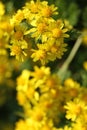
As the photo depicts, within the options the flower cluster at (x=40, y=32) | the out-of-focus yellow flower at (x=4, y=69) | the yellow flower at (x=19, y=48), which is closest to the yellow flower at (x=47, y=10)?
the flower cluster at (x=40, y=32)

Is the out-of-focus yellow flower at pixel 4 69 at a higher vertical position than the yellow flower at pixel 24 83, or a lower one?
higher

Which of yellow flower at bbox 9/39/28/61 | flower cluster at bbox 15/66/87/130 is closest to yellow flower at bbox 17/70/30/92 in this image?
flower cluster at bbox 15/66/87/130

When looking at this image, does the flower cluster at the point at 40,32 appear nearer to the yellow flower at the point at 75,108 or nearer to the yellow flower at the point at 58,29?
the yellow flower at the point at 58,29

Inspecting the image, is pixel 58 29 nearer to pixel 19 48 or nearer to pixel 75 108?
pixel 19 48

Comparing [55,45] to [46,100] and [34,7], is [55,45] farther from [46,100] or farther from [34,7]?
[46,100]

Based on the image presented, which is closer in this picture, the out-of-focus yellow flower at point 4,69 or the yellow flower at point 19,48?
the yellow flower at point 19,48

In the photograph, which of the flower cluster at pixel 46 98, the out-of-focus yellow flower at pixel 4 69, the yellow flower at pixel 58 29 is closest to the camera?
the yellow flower at pixel 58 29

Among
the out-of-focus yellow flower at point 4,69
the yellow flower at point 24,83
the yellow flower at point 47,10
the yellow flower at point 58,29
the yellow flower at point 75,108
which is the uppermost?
the out-of-focus yellow flower at point 4,69

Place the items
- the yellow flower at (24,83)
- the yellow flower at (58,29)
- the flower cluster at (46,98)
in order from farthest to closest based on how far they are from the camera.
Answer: the yellow flower at (24,83) < the flower cluster at (46,98) < the yellow flower at (58,29)

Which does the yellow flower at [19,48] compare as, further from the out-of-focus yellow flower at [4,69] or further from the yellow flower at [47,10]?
the out-of-focus yellow flower at [4,69]
